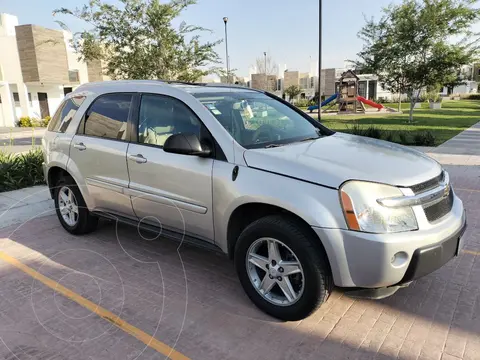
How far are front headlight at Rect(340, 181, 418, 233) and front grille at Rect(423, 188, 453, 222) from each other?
184 millimetres

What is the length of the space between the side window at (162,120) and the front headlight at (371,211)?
1.47 m

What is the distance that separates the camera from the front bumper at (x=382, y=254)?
251 centimetres

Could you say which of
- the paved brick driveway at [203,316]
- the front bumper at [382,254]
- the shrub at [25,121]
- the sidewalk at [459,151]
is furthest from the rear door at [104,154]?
the shrub at [25,121]

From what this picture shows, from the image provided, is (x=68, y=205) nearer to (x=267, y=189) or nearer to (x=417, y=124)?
(x=267, y=189)

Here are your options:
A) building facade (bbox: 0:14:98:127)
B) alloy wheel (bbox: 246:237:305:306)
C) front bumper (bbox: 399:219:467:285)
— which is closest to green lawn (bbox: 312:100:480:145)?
front bumper (bbox: 399:219:467:285)

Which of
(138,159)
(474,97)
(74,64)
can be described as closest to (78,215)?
(138,159)

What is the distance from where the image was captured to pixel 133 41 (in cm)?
1283

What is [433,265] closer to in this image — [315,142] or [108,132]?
[315,142]

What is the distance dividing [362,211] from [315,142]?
1.13 m

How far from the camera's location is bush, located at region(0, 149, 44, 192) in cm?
764

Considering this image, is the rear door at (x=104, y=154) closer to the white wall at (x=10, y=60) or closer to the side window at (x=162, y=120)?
the side window at (x=162, y=120)

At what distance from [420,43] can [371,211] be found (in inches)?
770

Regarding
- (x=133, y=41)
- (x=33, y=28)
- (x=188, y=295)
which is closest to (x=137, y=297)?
(x=188, y=295)

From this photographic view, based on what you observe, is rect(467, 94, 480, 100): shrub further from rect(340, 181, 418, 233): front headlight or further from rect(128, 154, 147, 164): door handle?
rect(128, 154, 147, 164): door handle
